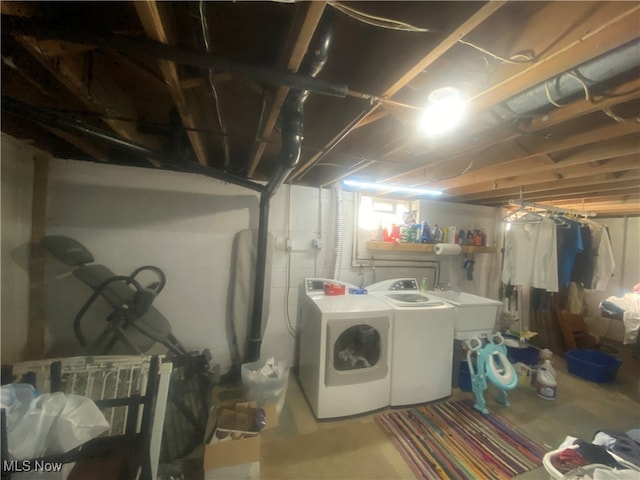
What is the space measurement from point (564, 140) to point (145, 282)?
3.37 m

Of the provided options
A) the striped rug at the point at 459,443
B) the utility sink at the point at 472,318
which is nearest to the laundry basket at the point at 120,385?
the striped rug at the point at 459,443

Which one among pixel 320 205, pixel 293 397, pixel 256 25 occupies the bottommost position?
pixel 293 397

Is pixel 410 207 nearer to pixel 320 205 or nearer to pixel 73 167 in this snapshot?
pixel 320 205

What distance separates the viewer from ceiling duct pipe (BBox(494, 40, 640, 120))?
2.53 ft

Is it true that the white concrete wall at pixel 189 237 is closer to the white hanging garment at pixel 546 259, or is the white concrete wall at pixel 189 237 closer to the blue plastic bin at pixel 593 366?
the white hanging garment at pixel 546 259

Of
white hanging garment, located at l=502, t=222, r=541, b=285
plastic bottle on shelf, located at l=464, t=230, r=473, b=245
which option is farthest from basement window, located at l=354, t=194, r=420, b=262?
Answer: white hanging garment, located at l=502, t=222, r=541, b=285

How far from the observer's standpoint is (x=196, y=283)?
8.13ft

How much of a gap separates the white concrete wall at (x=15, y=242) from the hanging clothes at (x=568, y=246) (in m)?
5.39

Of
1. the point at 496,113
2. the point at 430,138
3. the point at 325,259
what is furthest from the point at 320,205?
the point at 496,113

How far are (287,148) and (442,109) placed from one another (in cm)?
75

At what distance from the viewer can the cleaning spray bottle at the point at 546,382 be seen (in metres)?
2.47

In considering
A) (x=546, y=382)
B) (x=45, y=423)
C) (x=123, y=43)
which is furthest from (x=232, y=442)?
(x=546, y=382)

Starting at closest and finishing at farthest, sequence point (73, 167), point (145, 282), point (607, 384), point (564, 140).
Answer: point (564, 140)
point (73, 167)
point (145, 282)
point (607, 384)

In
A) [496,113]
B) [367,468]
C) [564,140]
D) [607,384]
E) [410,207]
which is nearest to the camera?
[496,113]
